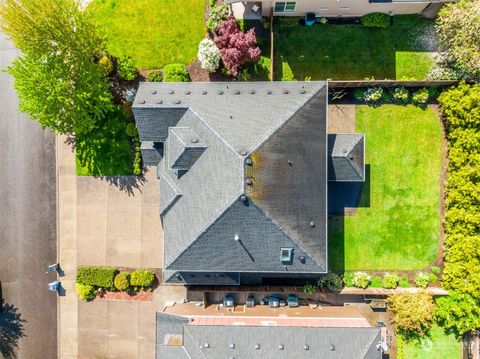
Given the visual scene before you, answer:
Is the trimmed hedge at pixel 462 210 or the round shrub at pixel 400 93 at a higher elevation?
the round shrub at pixel 400 93

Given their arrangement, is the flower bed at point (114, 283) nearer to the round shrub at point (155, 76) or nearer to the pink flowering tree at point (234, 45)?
the round shrub at point (155, 76)

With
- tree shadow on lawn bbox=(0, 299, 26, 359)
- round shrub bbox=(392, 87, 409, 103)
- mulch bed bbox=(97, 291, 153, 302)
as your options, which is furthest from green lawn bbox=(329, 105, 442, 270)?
tree shadow on lawn bbox=(0, 299, 26, 359)

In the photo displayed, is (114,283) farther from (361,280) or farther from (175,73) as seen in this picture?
(361,280)

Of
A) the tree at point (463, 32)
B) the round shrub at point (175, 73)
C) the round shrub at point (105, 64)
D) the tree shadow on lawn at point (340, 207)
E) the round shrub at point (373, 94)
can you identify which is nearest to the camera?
the tree at point (463, 32)

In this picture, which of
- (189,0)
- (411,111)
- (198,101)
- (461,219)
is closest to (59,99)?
(198,101)

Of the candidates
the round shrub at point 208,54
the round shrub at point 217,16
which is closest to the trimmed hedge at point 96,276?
the round shrub at point 208,54

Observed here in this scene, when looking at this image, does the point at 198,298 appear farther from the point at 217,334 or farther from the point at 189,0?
the point at 189,0
